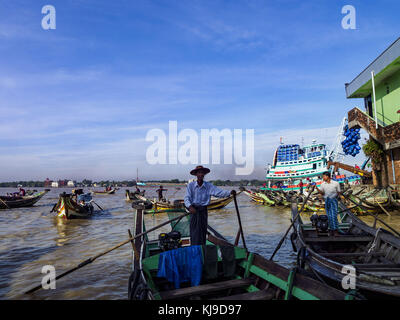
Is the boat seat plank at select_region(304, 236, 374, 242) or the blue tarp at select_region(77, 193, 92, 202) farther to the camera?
the blue tarp at select_region(77, 193, 92, 202)

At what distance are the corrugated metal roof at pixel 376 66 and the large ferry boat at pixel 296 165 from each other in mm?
11824

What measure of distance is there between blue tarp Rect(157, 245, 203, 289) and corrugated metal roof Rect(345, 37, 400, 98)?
16438mm

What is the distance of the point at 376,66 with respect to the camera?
17.0 m

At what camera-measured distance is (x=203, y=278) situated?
189 inches

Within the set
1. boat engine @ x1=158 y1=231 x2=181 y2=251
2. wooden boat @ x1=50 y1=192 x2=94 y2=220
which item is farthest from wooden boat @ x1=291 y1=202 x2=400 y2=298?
wooden boat @ x1=50 y1=192 x2=94 y2=220

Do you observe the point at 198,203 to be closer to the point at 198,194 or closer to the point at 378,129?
the point at 198,194

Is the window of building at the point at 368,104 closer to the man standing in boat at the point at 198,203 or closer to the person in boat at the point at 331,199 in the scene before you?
the person in boat at the point at 331,199

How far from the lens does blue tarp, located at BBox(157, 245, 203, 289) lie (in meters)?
4.52

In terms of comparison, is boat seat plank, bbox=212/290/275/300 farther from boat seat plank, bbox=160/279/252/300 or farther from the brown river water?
the brown river water

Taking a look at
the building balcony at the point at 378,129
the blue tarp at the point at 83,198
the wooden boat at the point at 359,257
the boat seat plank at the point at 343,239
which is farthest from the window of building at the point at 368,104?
the blue tarp at the point at 83,198

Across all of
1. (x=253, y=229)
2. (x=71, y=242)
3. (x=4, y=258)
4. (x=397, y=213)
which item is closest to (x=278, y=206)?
(x=397, y=213)
